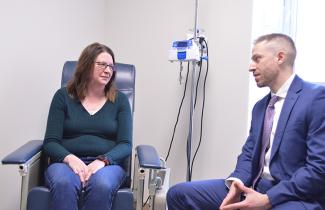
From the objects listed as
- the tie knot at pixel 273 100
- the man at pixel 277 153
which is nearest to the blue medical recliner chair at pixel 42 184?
the man at pixel 277 153

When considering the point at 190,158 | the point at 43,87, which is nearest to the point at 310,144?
the point at 190,158

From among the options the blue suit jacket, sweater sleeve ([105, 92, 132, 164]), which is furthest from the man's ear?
sweater sleeve ([105, 92, 132, 164])

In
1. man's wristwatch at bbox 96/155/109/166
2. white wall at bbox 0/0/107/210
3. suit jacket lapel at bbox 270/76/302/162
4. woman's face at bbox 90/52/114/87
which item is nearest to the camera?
suit jacket lapel at bbox 270/76/302/162

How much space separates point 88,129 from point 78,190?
0.39m

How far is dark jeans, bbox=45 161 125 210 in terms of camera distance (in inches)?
58.2

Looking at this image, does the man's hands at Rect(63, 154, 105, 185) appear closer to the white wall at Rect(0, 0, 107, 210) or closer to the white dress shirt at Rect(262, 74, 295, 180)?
the white wall at Rect(0, 0, 107, 210)

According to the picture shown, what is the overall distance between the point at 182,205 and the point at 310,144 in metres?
0.59

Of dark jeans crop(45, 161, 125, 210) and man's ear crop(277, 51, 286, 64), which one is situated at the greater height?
man's ear crop(277, 51, 286, 64)

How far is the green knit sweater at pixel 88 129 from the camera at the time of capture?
1.81 meters

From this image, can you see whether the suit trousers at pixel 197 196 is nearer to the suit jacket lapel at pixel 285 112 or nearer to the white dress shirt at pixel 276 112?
the white dress shirt at pixel 276 112

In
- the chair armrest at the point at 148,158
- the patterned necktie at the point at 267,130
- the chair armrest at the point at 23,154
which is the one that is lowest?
the chair armrest at the point at 148,158

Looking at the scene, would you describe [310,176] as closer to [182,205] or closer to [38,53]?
[182,205]

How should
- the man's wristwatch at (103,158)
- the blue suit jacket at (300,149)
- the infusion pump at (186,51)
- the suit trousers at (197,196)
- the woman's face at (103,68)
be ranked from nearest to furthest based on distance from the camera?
the blue suit jacket at (300,149), the suit trousers at (197,196), the man's wristwatch at (103,158), the woman's face at (103,68), the infusion pump at (186,51)

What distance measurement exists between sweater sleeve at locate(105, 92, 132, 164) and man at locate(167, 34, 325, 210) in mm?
336
